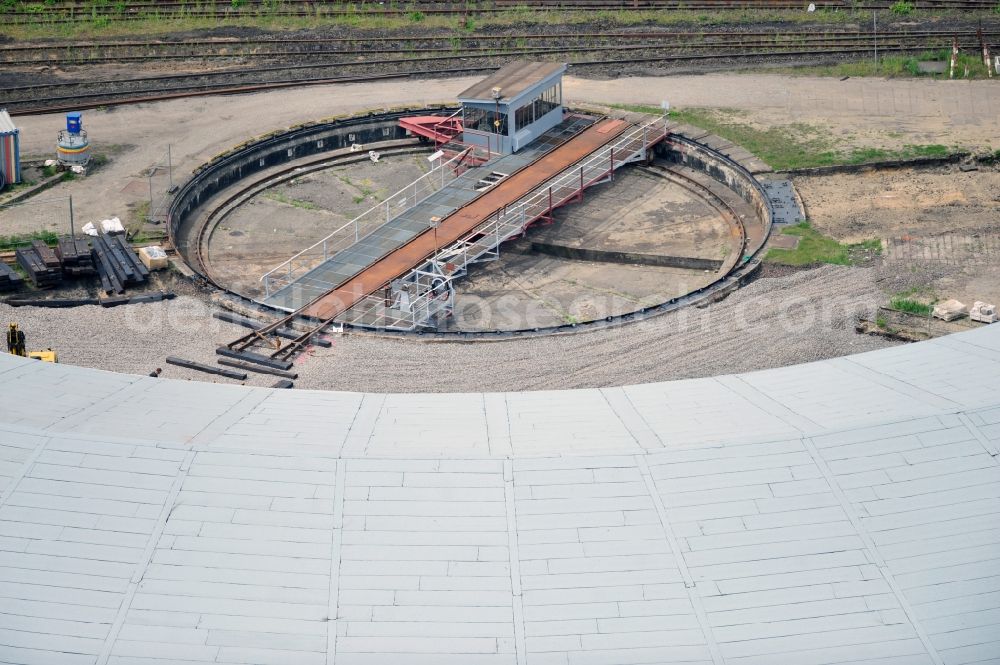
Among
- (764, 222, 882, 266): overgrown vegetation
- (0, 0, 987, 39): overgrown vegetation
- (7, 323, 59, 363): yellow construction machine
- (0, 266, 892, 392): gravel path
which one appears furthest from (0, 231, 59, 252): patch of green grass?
(764, 222, 882, 266): overgrown vegetation

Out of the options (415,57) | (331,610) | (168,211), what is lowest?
(331,610)

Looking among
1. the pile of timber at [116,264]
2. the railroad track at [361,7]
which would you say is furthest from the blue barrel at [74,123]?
the railroad track at [361,7]

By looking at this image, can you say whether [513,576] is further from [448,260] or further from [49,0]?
[49,0]

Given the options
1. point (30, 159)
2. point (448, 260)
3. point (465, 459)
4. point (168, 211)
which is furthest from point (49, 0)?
point (465, 459)

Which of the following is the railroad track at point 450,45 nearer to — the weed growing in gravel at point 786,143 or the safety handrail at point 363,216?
the weed growing in gravel at point 786,143

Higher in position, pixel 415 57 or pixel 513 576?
pixel 415 57

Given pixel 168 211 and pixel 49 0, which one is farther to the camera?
pixel 49 0

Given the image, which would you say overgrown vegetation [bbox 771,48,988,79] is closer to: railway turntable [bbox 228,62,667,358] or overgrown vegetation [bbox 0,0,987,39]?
overgrown vegetation [bbox 0,0,987,39]
